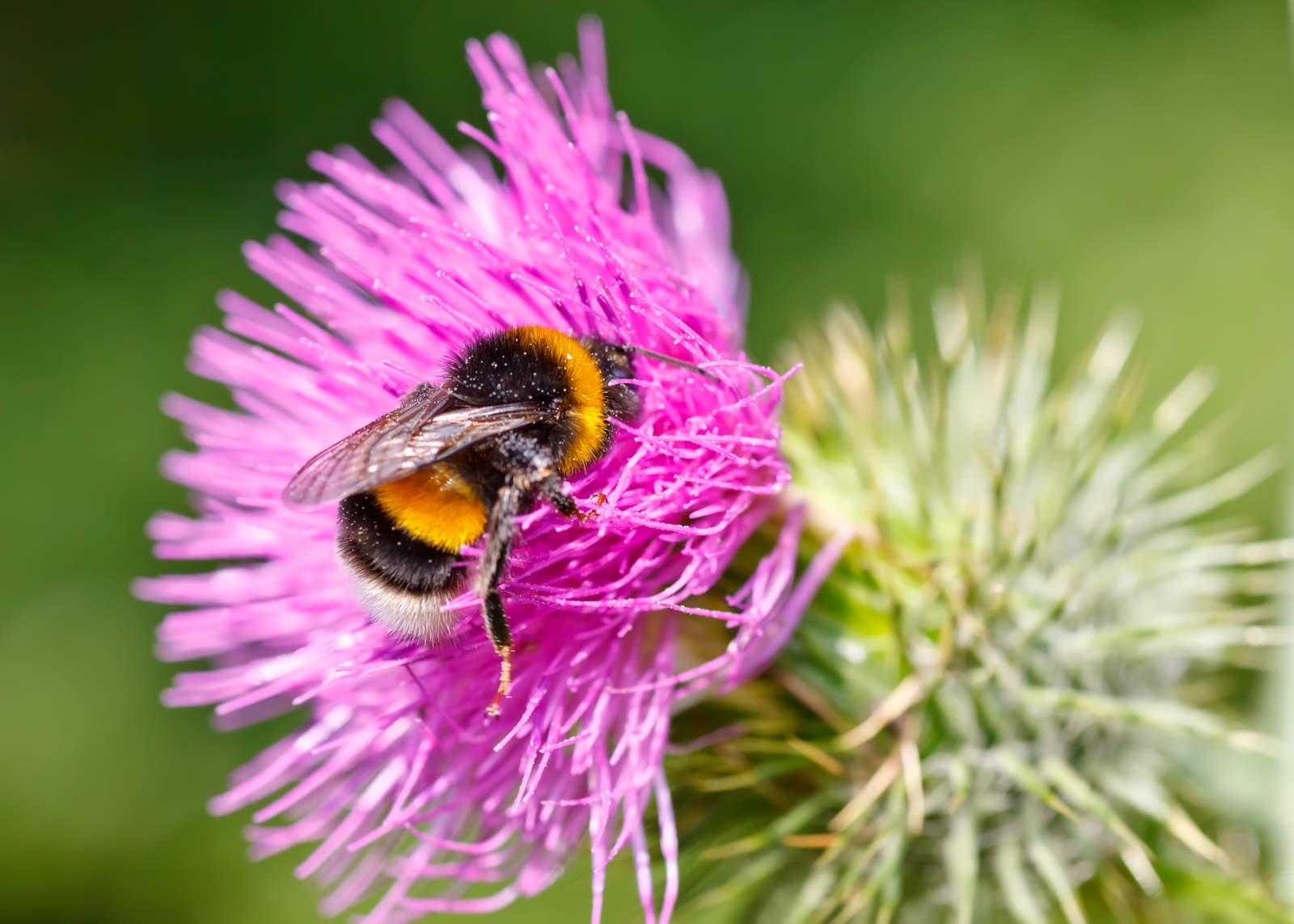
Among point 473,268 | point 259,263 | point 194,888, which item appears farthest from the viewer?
point 194,888

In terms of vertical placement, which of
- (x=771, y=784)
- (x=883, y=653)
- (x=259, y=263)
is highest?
(x=259, y=263)

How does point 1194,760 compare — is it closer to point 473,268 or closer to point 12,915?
point 473,268

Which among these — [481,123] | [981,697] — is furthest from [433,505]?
[481,123]

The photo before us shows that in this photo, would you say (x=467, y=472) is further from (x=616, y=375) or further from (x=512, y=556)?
(x=616, y=375)

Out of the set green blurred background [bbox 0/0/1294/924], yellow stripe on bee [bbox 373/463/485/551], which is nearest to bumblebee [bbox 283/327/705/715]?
yellow stripe on bee [bbox 373/463/485/551]

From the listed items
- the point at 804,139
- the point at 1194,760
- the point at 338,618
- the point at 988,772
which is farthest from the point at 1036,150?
the point at 338,618

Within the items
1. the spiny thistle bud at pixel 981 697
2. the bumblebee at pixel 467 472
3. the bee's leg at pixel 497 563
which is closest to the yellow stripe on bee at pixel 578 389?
the bumblebee at pixel 467 472

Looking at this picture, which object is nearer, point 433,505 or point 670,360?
point 433,505
